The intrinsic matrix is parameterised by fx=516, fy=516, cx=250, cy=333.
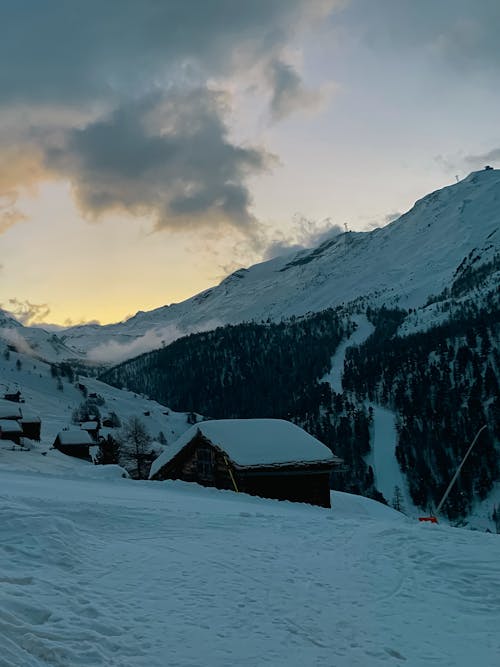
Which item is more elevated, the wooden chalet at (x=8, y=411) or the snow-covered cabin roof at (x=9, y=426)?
the wooden chalet at (x=8, y=411)

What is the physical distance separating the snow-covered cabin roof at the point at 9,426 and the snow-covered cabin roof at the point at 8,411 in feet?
1.92

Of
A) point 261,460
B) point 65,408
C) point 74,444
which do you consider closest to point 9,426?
point 74,444

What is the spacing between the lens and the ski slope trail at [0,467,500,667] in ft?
19.0

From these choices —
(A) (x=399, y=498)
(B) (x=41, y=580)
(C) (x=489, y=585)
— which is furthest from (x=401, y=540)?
(A) (x=399, y=498)

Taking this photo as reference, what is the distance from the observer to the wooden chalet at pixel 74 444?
73.4 m

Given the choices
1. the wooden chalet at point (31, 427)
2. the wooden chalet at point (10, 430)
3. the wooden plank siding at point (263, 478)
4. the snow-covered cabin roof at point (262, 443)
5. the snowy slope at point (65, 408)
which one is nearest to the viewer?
the wooden plank siding at point (263, 478)

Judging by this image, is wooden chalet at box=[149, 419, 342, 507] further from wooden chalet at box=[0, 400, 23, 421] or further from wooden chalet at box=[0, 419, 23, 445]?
wooden chalet at box=[0, 400, 23, 421]

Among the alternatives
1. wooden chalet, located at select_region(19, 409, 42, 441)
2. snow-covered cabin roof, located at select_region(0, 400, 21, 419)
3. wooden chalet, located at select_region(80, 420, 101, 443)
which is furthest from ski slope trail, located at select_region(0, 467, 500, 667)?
wooden chalet, located at select_region(80, 420, 101, 443)

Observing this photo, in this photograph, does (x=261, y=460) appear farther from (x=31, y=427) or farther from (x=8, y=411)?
(x=31, y=427)

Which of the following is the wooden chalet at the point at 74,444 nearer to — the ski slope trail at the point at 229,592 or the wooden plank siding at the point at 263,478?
the wooden plank siding at the point at 263,478

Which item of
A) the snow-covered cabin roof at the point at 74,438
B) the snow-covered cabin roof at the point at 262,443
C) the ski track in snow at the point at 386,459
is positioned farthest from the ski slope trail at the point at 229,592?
the ski track in snow at the point at 386,459

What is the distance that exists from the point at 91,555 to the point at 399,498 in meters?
131

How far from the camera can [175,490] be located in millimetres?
21281

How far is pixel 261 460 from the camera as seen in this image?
81.9 feet
